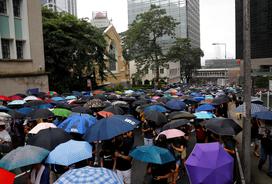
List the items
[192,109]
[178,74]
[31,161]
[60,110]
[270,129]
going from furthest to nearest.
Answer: [178,74] → [192,109] → [60,110] → [270,129] → [31,161]

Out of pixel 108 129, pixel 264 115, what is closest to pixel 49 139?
pixel 108 129

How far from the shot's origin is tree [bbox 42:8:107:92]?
30.9 m

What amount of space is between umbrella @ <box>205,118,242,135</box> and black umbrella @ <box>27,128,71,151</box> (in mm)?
3317

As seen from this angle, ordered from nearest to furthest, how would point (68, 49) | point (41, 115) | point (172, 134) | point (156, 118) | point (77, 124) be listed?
point (172, 134) → point (77, 124) → point (156, 118) → point (41, 115) → point (68, 49)

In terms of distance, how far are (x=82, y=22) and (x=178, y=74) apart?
62.9 meters

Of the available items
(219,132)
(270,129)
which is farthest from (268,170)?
(219,132)

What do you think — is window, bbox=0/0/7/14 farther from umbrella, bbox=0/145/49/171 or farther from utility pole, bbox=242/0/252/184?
umbrella, bbox=0/145/49/171

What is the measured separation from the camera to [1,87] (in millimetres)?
22625

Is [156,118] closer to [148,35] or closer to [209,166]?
[209,166]

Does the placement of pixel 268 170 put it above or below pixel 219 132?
below

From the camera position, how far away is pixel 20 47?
2545cm

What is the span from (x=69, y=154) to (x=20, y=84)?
20359mm

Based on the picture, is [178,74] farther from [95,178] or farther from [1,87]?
[95,178]

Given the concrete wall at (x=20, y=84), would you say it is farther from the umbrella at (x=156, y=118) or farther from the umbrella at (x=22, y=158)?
the umbrella at (x=22, y=158)
